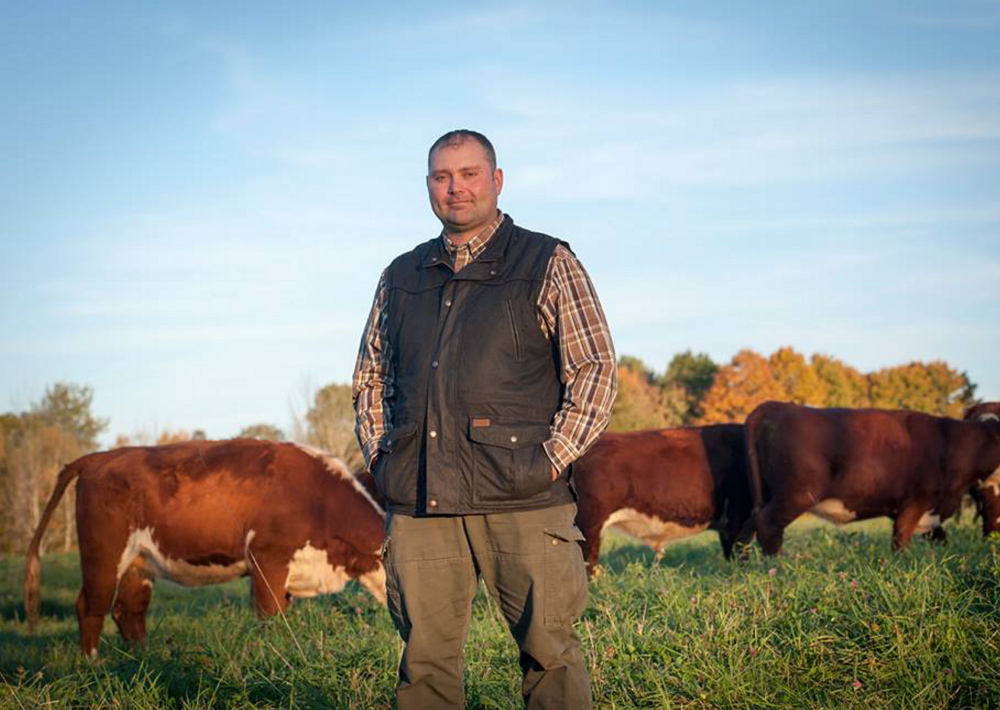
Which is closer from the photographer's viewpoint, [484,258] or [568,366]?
[568,366]

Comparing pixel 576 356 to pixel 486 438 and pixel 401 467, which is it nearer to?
pixel 486 438

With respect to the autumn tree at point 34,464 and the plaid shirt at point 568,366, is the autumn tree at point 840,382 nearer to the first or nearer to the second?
the autumn tree at point 34,464

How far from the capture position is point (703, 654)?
5.29 metres

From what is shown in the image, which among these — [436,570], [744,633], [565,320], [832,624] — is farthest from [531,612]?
[832,624]

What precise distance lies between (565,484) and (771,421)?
7.79 meters

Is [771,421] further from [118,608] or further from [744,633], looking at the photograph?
[118,608]

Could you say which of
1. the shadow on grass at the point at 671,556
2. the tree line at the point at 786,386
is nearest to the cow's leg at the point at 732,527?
the shadow on grass at the point at 671,556

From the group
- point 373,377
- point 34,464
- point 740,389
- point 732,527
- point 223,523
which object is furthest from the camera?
point 740,389

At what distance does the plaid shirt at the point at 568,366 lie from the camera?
13.0 feet

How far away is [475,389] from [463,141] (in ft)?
3.32

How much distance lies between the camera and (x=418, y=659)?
3971 millimetres

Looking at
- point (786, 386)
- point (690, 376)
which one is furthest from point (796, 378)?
point (690, 376)

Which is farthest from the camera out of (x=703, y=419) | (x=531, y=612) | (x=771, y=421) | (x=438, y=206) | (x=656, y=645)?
(x=703, y=419)

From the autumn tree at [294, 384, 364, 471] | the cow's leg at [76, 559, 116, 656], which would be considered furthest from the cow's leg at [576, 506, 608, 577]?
the autumn tree at [294, 384, 364, 471]
